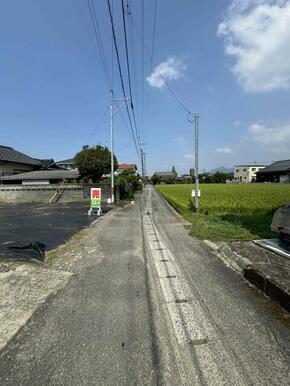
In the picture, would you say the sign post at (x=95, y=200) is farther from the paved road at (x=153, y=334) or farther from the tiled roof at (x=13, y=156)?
the tiled roof at (x=13, y=156)

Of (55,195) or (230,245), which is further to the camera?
(55,195)

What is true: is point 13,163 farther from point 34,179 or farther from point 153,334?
point 153,334

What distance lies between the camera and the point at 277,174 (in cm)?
8400

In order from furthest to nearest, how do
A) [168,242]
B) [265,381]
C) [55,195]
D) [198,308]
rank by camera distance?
[55,195] < [168,242] < [198,308] < [265,381]

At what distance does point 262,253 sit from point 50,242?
5488mm

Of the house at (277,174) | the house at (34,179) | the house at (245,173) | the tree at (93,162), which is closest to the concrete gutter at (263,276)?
the house at (34,179)

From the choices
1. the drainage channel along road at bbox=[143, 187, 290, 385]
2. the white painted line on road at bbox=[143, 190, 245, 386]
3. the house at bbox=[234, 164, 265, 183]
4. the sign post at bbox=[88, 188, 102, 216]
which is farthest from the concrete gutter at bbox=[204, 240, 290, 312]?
the house at bbox=[234, 164, 265, 183]

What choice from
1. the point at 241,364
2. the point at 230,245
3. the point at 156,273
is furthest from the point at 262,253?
the point at 241,364

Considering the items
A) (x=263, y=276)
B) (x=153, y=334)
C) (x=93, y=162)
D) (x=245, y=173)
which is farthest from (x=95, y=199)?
(x=245, y=173)

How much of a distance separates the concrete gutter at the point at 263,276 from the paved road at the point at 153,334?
0.18 meters

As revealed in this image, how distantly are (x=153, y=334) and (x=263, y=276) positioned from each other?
6.90ft

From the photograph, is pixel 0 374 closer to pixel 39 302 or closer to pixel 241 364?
pixel 39 302

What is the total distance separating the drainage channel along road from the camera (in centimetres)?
242

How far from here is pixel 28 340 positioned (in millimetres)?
2928
